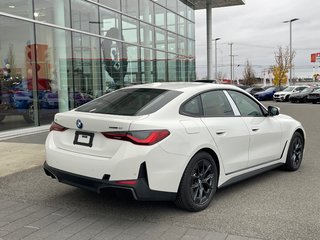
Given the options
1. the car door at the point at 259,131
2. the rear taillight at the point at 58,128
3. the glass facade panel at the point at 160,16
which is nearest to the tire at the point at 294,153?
the car door at the point at 259,131

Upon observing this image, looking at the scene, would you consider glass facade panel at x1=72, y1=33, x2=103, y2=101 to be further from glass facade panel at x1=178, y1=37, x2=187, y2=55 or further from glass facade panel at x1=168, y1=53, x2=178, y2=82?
glass facade panel at x1=178, y1=37, x2=187, y2=55

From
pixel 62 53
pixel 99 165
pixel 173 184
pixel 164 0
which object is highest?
pixel 164 0

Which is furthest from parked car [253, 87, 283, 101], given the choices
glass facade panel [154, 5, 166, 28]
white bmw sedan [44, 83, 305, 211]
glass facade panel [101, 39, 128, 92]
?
white bmw sedan [44, 83, 305, 211]

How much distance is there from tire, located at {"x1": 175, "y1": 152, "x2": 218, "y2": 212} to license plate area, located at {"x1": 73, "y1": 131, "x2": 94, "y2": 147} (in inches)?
44.3

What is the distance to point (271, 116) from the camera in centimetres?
589

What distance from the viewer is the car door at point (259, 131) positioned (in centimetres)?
533

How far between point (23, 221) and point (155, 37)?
61.1ft

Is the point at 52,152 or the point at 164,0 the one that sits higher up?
the point at 164,0

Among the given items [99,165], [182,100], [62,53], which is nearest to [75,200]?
[99,165]

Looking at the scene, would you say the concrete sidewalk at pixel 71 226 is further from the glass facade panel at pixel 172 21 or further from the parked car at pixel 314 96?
the parked car at pixel 314 96

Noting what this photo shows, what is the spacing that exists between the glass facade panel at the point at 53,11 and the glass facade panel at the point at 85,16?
352 millimetres

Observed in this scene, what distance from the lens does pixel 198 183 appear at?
175 inches

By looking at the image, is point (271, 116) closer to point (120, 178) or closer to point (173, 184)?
point (173, 184)

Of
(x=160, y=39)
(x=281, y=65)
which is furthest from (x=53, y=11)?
(x=281, y=65)
